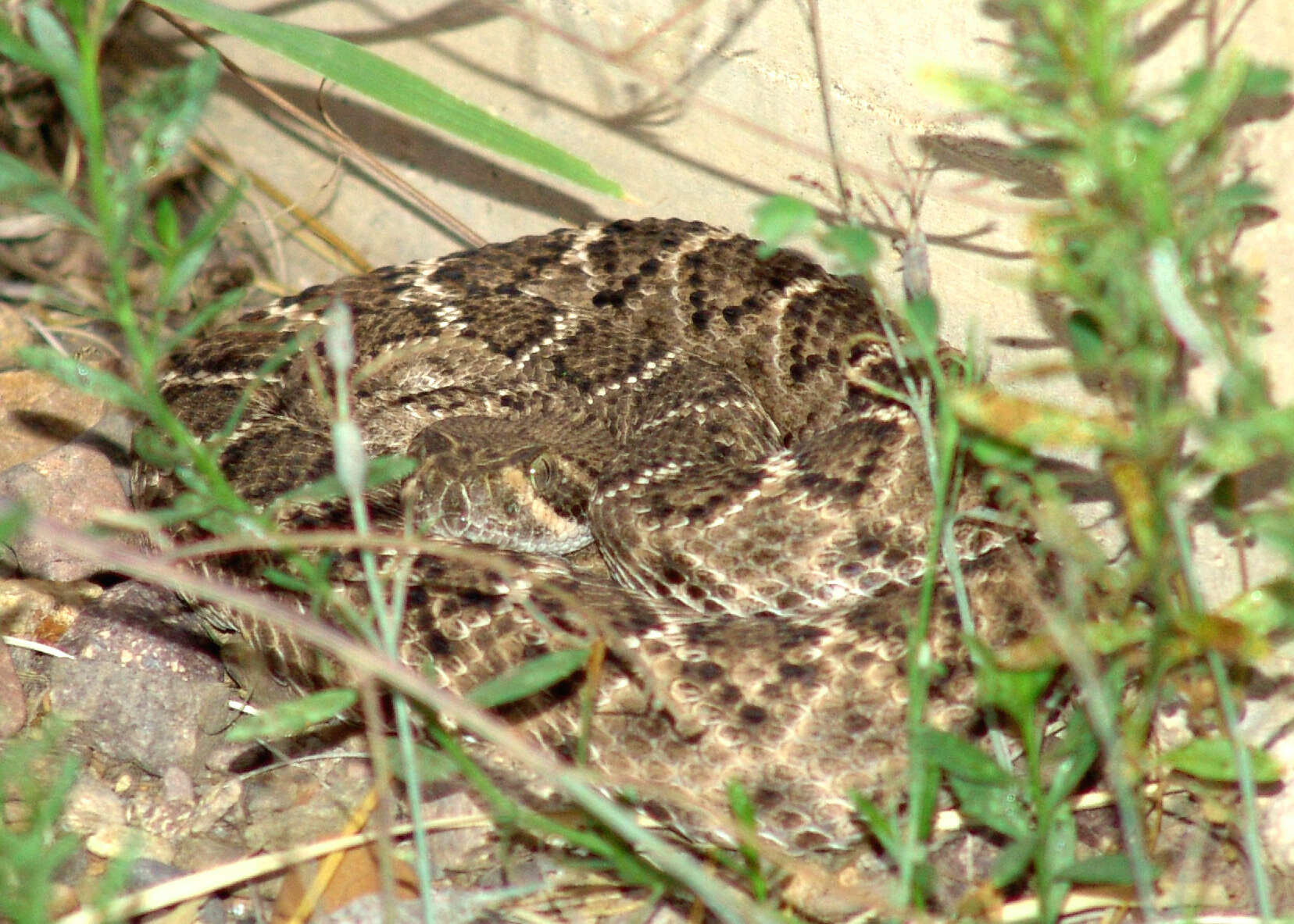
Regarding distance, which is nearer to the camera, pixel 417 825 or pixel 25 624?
pixel 417 825

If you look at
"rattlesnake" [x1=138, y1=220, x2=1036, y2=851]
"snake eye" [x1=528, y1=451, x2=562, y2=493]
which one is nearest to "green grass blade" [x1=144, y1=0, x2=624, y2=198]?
"rattlesnake" [x1=138, y1=220, x2=1036, y2=851]

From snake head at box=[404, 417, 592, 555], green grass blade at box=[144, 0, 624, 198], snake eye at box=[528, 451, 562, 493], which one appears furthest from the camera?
snake eye at box=[528, 451, 562, 493]

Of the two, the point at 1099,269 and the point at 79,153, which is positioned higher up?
the point at 1099,269

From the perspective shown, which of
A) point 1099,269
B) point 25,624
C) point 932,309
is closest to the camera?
point 1099,269

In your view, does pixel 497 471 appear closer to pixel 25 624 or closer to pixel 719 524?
pixel 719 524

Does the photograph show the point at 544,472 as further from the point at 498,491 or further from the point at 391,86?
the point at 391,86

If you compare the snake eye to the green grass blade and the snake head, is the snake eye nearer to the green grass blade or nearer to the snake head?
the snake head

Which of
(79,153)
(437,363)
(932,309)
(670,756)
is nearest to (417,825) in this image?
(670,756)
